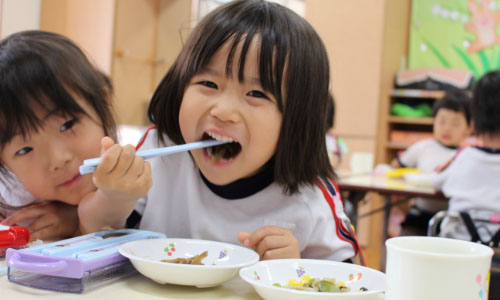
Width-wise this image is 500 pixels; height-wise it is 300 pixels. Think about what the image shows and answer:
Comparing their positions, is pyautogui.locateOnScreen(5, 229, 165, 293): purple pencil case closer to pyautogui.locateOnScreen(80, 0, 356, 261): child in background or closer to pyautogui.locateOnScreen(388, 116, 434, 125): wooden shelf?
pyautogui.locateOnScreen(80, 0, 356, 261): child in background

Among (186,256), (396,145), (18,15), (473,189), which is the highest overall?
(18,15)

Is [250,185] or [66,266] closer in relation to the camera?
[66,266]

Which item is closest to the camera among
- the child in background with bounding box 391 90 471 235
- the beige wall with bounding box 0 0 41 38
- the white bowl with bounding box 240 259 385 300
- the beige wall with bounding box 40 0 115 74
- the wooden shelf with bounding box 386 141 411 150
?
the white bowl with bounding box 240 259 385 300

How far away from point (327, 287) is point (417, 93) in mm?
4681

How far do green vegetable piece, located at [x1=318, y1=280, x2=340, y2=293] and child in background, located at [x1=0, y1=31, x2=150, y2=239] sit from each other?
47 cm

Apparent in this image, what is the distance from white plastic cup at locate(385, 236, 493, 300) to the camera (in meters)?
0.46

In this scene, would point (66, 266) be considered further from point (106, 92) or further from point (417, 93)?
point (417, 93)

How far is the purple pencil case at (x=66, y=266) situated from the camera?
24.7 inches

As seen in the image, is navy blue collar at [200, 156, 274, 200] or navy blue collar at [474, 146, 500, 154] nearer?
navy blue collar at [200, 156, 274, 200]

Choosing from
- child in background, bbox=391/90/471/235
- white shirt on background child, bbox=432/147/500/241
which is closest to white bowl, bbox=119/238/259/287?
white shirt on background child, bbox=432/147/500/241

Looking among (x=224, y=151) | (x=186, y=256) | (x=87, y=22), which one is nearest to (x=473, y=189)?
(x=224, y=151)

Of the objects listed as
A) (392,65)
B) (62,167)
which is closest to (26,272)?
(62,167)

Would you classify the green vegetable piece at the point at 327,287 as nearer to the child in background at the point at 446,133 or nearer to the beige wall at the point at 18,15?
the beige wall at the point at 18,15

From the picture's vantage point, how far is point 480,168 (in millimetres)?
2359
